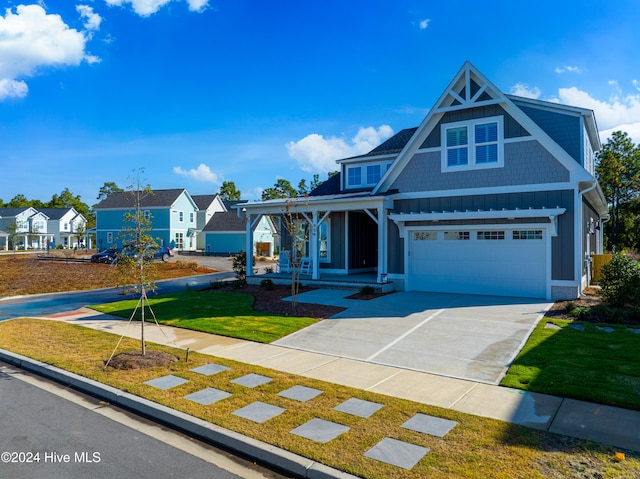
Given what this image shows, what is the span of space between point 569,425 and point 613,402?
109 centimetres

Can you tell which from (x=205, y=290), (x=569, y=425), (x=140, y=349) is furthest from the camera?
(x=205, y=290)

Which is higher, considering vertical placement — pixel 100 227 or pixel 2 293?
pixel 100 227

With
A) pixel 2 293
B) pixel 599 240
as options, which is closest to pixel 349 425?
pixel 2 293

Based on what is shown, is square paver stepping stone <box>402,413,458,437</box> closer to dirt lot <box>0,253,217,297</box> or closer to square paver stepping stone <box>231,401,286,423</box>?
square paver stepping stone <box>231,401,286,423</box>

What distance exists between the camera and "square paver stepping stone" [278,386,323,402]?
6250 mm

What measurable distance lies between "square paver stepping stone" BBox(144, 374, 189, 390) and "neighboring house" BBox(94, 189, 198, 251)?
4382 centimetres

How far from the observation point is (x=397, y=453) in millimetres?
4570

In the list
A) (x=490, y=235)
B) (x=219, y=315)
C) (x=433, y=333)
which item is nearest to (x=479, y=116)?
(x=490, y=235)

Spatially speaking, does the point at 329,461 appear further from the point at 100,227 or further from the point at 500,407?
the point at 100,227

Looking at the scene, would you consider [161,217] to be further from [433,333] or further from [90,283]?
[433,333]

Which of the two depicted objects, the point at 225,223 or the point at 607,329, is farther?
the point at 225,223

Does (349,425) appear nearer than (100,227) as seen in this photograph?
Yes

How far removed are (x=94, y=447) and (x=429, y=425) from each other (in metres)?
3.87

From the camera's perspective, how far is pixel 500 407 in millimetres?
5844
